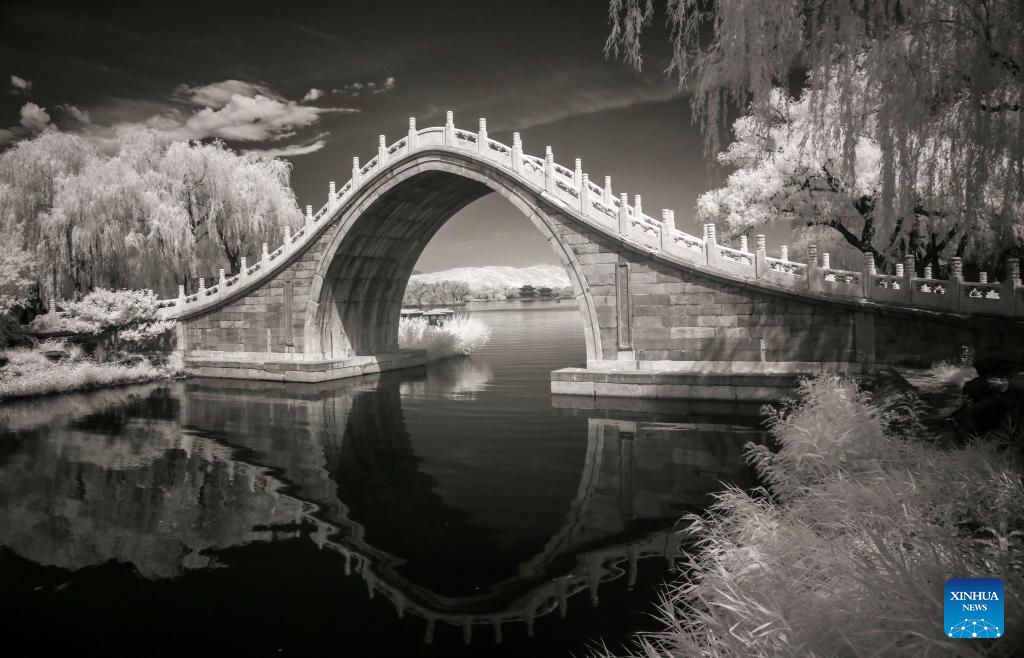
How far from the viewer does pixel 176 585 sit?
22.1 ft

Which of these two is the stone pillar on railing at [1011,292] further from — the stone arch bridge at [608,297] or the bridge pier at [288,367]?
the bridge pier at [288,367]

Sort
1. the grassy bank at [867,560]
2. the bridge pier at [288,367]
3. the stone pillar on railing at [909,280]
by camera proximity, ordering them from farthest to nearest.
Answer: the bridge pier at [288,367] → the stone pillar on railing at [909,280] → the grassy bank at [867,560]

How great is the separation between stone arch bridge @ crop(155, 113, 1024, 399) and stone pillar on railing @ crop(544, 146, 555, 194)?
0.13 feet

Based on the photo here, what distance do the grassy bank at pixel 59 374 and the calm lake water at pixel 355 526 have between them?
13.5 ft

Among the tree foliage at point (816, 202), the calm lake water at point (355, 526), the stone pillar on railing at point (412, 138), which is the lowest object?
the calm lake water at point (355, 526)

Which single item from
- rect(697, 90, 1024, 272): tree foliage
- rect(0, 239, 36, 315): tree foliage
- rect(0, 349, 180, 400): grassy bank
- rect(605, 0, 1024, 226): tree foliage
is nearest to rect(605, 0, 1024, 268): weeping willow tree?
rect(605, 0, 1024, 226): tree foliage

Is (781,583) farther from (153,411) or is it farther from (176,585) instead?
(153,411)

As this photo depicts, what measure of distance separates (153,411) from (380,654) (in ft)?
50.8

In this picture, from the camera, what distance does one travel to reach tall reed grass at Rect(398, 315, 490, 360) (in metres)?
30.0

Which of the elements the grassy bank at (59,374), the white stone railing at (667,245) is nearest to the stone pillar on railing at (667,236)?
the white stone railing at (667,245)

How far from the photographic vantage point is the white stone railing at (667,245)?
13875mm

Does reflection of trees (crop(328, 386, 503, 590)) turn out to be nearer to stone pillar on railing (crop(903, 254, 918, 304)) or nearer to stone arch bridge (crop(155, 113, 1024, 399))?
stone arch bridge (crop(155, 113, 1024, 399))

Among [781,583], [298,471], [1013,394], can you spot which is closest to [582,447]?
[298,471]

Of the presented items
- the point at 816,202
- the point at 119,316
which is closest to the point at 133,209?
the point at 119,316
